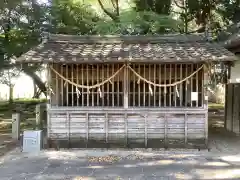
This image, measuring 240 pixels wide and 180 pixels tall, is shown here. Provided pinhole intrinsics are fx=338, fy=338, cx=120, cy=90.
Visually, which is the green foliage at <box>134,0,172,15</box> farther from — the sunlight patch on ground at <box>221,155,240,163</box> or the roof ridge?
the sunlight patch on ground at <box>221,155,240,163</box>

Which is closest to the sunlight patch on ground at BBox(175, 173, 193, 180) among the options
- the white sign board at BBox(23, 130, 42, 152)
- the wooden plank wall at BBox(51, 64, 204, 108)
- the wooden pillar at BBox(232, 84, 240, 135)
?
the wooden plank wall at BBox(51, 64, 204, 108)

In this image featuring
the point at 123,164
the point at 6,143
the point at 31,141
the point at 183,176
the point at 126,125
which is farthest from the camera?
the point at 6,143

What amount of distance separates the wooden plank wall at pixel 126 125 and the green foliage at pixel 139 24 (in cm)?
620

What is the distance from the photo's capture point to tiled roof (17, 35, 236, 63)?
9406mm

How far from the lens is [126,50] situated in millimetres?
10234

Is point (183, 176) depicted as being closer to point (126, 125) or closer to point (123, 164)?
point (123, 164)

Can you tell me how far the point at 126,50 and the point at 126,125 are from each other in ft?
7.42

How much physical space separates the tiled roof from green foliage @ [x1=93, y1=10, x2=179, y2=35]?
4.25m

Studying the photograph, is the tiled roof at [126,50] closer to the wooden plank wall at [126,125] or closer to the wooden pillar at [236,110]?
the wooden plank wall at [126,125]

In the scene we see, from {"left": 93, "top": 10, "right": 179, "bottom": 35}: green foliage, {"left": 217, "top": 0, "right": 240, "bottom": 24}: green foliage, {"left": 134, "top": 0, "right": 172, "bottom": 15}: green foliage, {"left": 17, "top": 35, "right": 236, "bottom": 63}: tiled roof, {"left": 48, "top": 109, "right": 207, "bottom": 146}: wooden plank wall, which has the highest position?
{"left": 134, "top": 0, "right": 172, "bottom": 15}: green foliage

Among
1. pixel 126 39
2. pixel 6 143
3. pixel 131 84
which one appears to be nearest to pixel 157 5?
pixel 126 39

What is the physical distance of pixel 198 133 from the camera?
32.9ft

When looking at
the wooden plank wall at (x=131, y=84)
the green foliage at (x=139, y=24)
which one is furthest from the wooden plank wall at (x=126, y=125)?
the green foliage at (x=139, y=24)

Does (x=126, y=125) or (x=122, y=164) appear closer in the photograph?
(x=122, y=164)
